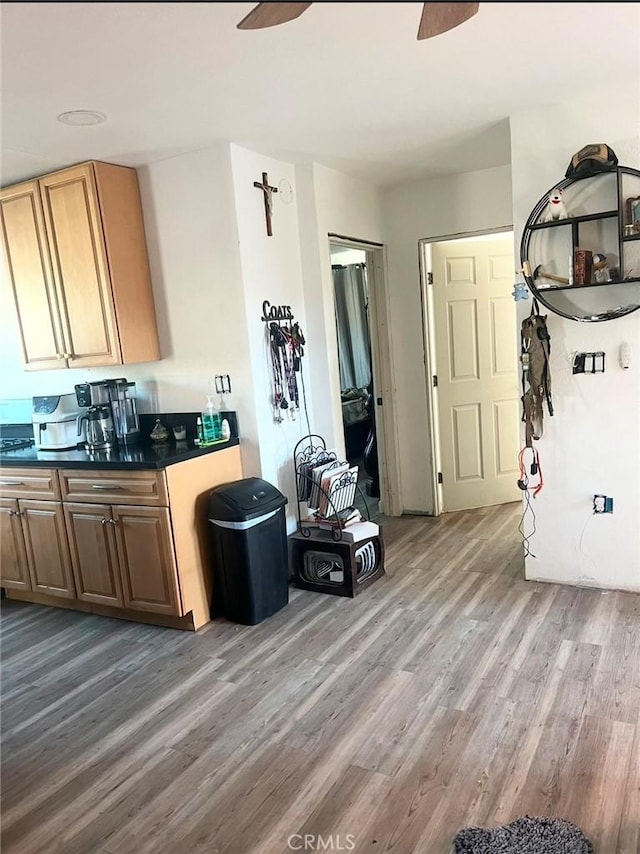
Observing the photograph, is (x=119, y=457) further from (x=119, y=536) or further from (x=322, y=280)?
(x=322, y=280)

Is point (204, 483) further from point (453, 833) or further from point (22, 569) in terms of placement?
point (453, 833)

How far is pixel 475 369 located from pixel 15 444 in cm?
329

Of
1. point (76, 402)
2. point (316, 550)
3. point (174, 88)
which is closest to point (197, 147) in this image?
point (174, 88)

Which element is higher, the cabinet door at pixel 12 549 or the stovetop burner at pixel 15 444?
the stovetop burner at pixel 15 444

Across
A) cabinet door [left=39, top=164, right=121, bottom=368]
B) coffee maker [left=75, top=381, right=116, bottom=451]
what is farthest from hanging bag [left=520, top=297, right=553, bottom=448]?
coffee maker [left=75, top=381, right=116, bottom=451]

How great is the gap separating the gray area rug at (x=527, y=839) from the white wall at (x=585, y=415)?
1.71m

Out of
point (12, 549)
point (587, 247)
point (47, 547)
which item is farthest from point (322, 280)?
point (12, 549)

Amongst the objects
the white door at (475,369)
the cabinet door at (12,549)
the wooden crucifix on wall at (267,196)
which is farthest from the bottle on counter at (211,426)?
the white door at (475,369)

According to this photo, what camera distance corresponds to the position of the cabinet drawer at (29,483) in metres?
3.29

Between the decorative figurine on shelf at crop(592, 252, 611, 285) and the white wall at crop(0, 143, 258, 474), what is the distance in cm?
180

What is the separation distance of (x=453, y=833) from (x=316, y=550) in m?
1.83

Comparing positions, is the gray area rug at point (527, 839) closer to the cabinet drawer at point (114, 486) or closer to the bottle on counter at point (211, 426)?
the cabinet drawer at point (114, 486)

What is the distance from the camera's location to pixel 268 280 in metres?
3.47

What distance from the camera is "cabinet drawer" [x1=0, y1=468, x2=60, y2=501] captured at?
10.8ft
